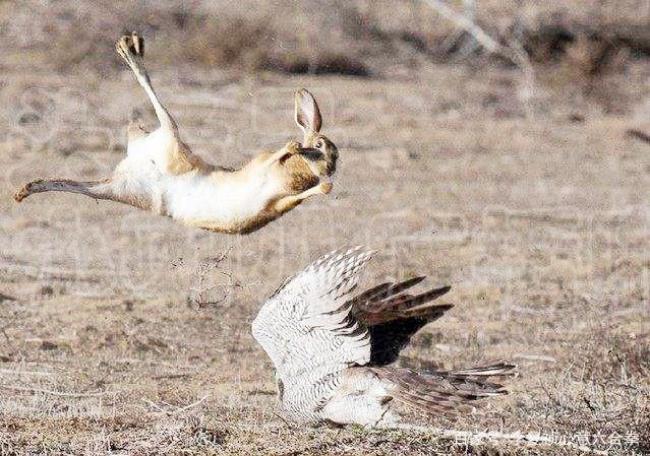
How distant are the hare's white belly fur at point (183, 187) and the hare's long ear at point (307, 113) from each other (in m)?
0.29

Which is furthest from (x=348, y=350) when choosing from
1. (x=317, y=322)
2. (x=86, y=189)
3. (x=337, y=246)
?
(x=337, y=246)

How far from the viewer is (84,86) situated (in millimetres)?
15242

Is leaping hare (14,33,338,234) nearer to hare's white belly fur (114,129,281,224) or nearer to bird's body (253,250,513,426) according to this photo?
hare's white belly fur (114,129,281,224)

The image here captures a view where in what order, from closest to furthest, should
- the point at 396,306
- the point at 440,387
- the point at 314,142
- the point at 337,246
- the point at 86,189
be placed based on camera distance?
the point at 314,142, the point at 86,189, the point at 440,387, the point at 396,306, the point at 337,246

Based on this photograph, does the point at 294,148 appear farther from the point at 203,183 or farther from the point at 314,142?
the point at 203,183

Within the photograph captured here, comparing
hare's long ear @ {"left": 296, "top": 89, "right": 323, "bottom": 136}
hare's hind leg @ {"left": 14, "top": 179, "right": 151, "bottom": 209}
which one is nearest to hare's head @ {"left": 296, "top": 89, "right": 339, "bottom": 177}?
hare's long ear @ {"left": 296, "top": 89, "right": 323, "bottom": 136}

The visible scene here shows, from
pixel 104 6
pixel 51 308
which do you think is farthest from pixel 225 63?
pixel 51 308

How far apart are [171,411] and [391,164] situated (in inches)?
274

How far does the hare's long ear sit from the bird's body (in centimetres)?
60

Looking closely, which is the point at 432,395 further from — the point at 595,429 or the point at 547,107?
the point at 547,107

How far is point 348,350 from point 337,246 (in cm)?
427

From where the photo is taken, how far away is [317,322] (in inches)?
241

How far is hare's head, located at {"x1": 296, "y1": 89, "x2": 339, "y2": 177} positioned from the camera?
215 inches

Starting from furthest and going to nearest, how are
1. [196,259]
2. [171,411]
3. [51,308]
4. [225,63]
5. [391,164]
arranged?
[225,63]
[391,164]
[196,259]
[51,308]
[171,411]
